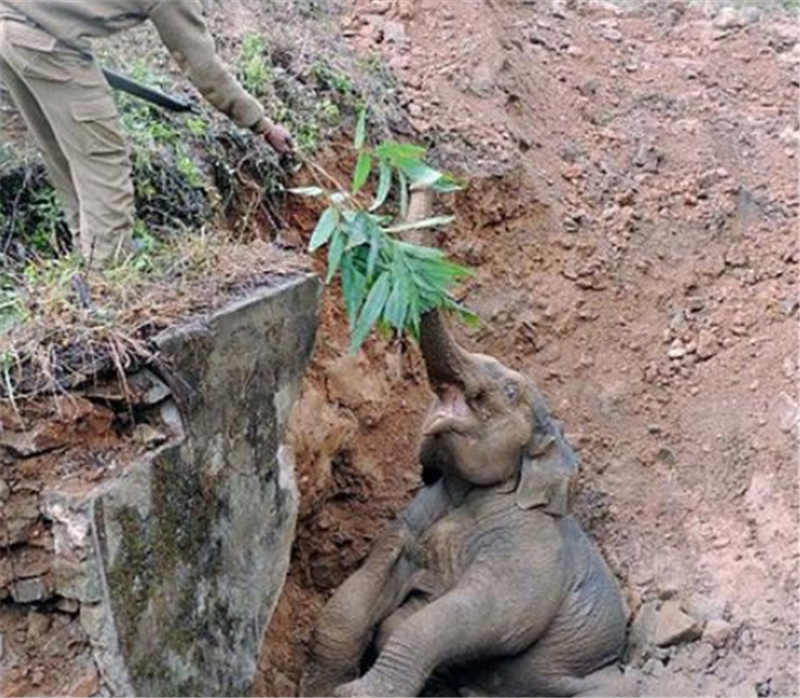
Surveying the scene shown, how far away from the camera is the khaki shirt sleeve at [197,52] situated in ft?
13.9

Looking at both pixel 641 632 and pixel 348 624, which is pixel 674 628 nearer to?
pixel 641 632

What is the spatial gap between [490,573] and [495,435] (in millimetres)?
498

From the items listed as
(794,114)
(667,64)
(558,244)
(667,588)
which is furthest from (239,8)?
(667,588)

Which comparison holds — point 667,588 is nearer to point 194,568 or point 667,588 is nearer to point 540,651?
point 540,651

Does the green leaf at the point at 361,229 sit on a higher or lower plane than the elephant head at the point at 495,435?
Answer: higher

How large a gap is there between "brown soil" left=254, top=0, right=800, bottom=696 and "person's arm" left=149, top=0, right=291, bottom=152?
1.18 metres

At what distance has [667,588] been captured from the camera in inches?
215

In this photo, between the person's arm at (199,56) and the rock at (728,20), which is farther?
the rock at (728,20)

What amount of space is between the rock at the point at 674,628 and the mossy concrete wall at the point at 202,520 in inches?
61.2

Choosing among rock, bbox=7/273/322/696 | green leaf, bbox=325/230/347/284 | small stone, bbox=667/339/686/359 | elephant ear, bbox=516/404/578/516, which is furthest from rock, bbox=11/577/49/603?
small stone, bbox=667/339/686/359

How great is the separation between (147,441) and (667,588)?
2.46 metres

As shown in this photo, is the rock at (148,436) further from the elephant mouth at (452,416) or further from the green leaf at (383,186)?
the elephant mouth at (452,416)

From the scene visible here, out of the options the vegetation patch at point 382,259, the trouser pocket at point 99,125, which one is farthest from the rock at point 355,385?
the trouser pocket at point 99,125

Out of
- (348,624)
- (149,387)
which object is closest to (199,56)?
(149,387)
